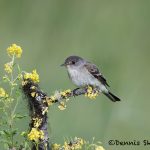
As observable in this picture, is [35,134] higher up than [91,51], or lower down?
lower down

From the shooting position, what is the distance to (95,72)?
10.2m

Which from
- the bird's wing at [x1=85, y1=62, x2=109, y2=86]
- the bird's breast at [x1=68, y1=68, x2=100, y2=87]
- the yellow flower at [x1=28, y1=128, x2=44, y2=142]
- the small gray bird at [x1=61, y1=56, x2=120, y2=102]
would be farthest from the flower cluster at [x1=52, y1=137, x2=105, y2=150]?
the bird's wing at [x1=85, y1=62, x2=109, y2=86]

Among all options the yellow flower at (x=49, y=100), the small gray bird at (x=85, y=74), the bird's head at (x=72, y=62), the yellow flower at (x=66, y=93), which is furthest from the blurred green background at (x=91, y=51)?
the yellow flower at (x=49, y=100)

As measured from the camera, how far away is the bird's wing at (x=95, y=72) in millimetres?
10086

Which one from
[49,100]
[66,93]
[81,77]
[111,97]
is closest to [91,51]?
[111,97]

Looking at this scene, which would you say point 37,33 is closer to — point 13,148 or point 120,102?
point 120,102

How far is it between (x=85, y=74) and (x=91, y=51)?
1870mm

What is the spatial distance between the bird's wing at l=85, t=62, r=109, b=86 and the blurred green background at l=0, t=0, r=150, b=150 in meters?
Answer: 0.33

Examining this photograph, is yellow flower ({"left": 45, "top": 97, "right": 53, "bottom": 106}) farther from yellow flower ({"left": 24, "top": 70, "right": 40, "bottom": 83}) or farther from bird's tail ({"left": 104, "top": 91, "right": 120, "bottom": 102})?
bird's tail ({"left": 104, "top": 91, "right": 120, "bottom": 102})

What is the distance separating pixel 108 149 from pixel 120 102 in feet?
4.99

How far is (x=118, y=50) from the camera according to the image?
12.1m

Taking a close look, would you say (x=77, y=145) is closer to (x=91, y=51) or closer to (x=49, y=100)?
(x=49, y=100)

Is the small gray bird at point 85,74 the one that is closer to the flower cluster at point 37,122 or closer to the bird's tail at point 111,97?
the bird's tail at point 111,97

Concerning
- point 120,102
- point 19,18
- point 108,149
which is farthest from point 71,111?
point 19,18
